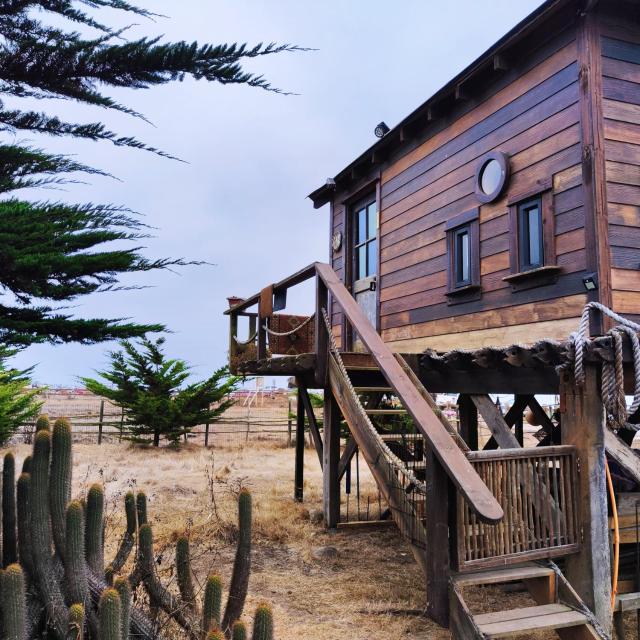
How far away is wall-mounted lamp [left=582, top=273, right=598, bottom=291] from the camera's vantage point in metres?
5.59

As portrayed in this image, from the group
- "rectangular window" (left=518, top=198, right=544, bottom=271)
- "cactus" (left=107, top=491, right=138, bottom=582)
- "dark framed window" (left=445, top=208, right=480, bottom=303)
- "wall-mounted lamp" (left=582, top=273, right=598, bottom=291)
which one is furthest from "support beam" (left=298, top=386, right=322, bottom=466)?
"cactus" (left=107, top=491, right=138, bottom=582)

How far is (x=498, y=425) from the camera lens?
5.97 metres

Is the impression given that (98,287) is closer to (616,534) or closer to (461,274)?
(616,534)

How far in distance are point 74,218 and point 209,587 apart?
6.93ft

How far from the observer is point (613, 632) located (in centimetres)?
480

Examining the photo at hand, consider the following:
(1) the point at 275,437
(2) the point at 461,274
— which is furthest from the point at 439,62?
(2) the point at 461,274

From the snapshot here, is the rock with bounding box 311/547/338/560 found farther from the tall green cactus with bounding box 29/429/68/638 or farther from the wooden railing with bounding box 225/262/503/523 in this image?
the tall green cactus with bounding box 29/429/68/638

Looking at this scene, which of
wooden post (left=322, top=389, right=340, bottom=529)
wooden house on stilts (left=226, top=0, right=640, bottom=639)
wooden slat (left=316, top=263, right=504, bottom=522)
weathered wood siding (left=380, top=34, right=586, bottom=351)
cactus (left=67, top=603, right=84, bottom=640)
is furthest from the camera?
wooden post (left=322, top=389, right=340, bottom=529)

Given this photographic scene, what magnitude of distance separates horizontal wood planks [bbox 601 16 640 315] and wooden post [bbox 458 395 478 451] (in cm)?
363

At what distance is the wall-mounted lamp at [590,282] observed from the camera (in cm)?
559

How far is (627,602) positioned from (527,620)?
1.45 meters

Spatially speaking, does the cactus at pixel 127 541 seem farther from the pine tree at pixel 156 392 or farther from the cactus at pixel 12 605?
the pine tree at pixel 156 392

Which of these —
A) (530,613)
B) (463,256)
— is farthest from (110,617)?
(463,256)

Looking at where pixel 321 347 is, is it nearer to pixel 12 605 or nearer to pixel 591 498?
pixel 591 498
